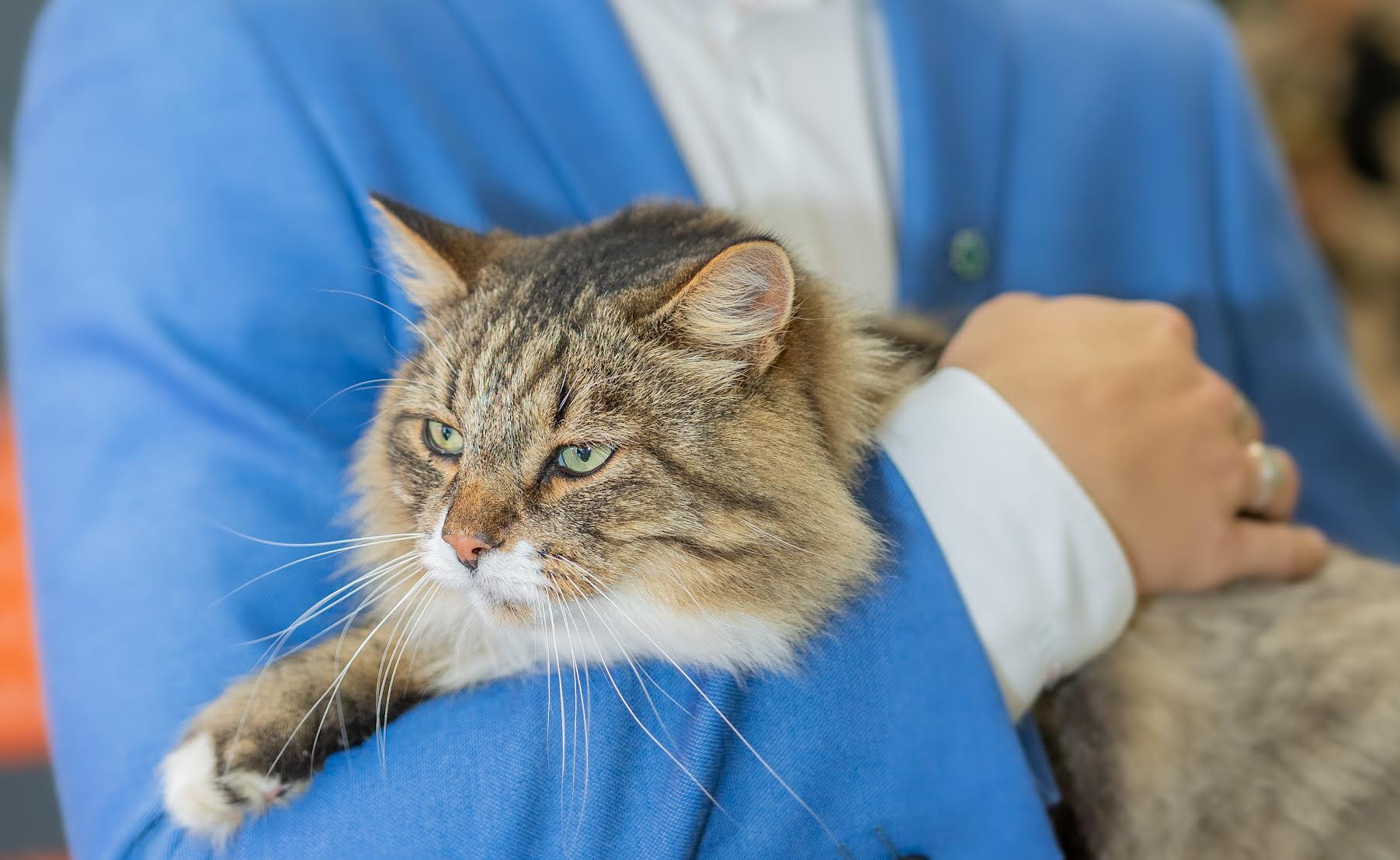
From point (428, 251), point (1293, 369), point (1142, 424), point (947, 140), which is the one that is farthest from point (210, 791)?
point (1293, 369)

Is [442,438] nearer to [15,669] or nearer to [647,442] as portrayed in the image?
[647,442]

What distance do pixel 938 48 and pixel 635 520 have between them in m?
0.92

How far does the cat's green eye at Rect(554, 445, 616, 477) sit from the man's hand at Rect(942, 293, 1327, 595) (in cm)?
43

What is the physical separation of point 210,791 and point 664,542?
440 millimetres

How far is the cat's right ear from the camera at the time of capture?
3.03ft

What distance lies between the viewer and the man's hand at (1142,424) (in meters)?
0.96

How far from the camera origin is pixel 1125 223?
5.06ft

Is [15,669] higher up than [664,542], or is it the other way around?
[664,542]

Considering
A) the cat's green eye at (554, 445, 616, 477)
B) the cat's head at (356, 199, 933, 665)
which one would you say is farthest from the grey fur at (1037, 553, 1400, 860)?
the cat's green eye at (554, 445, 616, 477)

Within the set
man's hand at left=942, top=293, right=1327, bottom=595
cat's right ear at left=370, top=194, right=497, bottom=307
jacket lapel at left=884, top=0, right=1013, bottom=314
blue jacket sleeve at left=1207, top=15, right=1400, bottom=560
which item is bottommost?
blue jacket sleeve at left=1207, top=15, right=1400, bottom=560

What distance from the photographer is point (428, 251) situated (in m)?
0.94

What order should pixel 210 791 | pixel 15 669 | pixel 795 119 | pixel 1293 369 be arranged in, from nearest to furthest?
pixel 210 791 < pixel 795 119 < pixel 1293 369 < pixel 15 669

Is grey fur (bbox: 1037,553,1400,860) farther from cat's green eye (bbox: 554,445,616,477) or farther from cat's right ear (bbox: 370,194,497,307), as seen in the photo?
cat's right ear (bbox: 370,194,497,307)

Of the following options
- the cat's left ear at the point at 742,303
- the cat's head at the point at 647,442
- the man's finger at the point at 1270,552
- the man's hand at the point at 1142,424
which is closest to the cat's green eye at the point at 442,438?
the cat's head at the point at 647,442
